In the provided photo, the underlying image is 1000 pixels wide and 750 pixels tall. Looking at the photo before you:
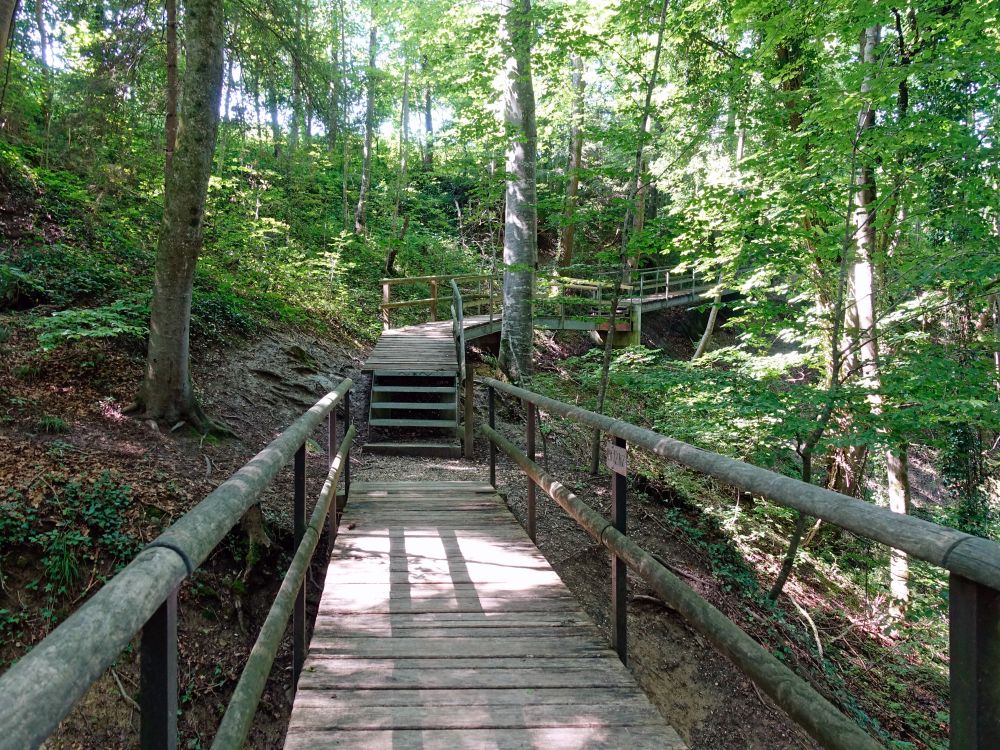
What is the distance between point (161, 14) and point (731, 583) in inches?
376

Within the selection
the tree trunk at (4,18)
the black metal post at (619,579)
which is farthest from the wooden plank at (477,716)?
the tree trunk at (4,18)

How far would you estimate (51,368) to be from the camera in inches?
237

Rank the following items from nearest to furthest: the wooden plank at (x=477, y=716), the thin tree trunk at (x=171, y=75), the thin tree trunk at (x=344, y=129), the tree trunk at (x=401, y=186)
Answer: the wooden plank at (x=477, y=716), the thin tree trunk at (x=171, y=75), the thin tree trunk at (x=344, y=129), the tree trunk at (x=401, y=186)

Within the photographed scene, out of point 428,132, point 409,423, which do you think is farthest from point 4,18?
point 428,132

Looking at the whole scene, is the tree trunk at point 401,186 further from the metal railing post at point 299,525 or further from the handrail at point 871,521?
the handrail at point 871,521

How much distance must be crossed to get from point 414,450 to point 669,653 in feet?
15.5

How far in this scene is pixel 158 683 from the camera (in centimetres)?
99

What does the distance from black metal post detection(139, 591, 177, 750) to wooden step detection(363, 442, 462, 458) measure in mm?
7531

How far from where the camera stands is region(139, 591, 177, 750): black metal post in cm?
96

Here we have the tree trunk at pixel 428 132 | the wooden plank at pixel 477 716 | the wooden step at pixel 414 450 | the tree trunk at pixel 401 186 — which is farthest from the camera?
the tree trunk at pixel 428 132

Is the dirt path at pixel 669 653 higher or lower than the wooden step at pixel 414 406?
lower

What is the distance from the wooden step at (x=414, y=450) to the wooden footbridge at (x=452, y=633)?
12.2ft

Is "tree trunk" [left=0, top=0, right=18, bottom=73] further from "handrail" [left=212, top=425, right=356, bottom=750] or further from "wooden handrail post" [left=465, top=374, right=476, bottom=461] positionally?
"wooden handrail post" [left=465, top=374, right=476, bottom=461]

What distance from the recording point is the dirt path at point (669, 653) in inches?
168
